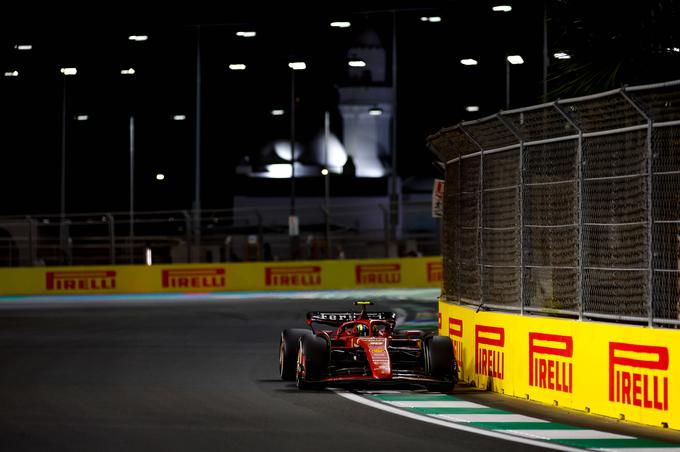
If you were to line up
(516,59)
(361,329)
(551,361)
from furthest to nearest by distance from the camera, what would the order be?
(516,59), (361,329), (551,361)

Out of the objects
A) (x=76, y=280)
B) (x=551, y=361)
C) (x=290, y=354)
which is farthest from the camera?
(x=76, y=280)

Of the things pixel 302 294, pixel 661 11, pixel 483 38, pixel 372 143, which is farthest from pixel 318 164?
pixel 661 11

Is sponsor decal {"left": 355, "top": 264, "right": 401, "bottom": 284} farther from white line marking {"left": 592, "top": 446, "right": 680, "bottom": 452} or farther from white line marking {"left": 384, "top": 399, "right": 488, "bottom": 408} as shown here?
white line marking {"left": 592, "top": 446, "right": 680, "bottom": 452}

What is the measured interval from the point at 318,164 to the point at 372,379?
269ft

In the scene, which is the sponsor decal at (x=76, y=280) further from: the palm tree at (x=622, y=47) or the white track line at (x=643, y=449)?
the white track line at (x=643, y=449)

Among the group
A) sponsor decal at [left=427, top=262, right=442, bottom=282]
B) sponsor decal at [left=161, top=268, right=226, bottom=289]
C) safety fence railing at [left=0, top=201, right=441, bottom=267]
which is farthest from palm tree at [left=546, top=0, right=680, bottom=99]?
sponsor decal at [left=161, top=268, right=226, bottom=289]

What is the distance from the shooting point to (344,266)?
44.2 metres

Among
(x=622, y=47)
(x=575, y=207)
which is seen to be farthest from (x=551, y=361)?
(x=622, y=47)

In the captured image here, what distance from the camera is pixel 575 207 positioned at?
44.5 ft

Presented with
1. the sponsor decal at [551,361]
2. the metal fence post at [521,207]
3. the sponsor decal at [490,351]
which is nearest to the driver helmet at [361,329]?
the sponsor decal at [490,351]

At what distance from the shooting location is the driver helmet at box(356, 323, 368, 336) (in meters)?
16.0

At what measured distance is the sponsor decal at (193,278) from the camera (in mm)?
44156

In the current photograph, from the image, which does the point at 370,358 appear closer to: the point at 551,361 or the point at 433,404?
the point at 433,404

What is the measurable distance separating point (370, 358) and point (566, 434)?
3.79 metres
